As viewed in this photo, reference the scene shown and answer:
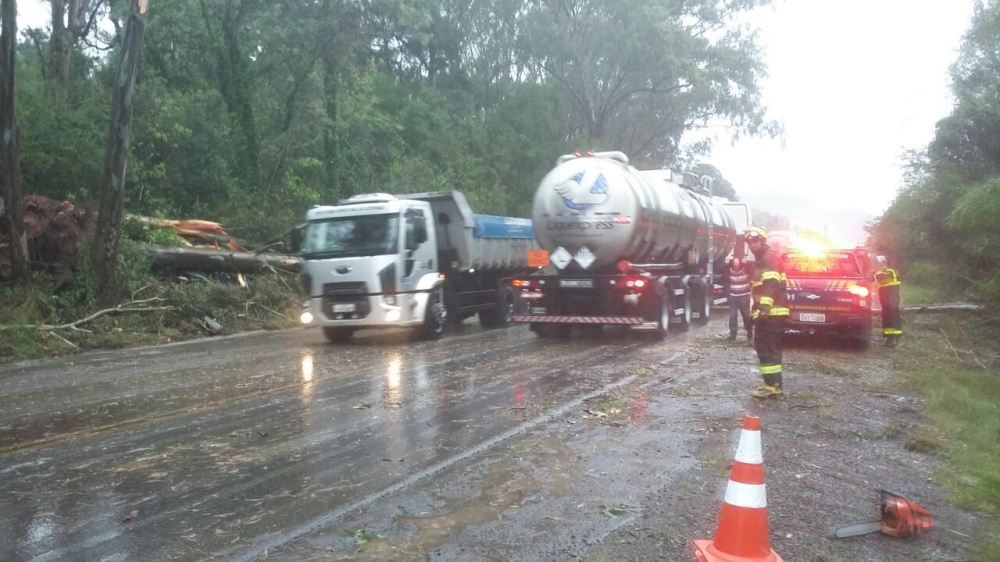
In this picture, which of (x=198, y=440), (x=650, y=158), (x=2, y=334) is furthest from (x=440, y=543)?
(x=650, y=158)

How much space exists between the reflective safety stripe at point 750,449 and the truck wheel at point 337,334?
1165 centimetres

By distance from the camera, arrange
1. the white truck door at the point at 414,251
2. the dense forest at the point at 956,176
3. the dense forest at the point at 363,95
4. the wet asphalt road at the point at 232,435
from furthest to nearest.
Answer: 1. the dense forest at the point at 363,95
2. the dense forest at the point at 956,176
3. the white truck door at the point at 414,251
4. the wet asphalt road at the point at 232,435

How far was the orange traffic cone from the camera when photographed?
4316 millimetres

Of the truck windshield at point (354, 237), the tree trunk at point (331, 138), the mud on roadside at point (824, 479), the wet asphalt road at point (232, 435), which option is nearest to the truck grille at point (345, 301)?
the truck windshield at point (354, 237)

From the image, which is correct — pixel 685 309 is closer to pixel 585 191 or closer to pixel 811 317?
pixel 811 317

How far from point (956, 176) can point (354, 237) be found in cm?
1873

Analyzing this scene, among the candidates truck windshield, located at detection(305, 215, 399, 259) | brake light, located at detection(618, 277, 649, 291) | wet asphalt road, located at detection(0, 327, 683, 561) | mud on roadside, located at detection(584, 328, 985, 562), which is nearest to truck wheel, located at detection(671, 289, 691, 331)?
brake light, located at detection(618, 277, 649, 291)

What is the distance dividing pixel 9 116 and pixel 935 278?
926 inches

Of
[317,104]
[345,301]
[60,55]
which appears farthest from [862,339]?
[60,55]

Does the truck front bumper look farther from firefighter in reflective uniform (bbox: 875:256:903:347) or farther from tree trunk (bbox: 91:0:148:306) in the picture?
firefighter in reflective uniform (bbox: 875:256:903:347)

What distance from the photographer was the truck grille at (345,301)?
14.7 m

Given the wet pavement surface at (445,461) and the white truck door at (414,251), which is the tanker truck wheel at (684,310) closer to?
the wet pavement surface at (445,461)

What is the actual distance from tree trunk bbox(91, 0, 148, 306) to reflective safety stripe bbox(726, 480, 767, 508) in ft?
49.7

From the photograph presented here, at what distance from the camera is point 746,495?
441cm
